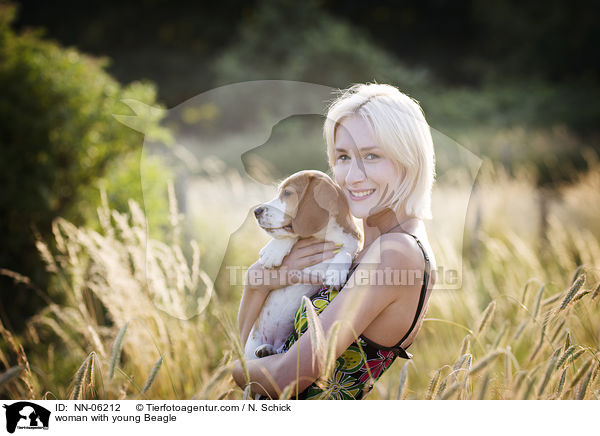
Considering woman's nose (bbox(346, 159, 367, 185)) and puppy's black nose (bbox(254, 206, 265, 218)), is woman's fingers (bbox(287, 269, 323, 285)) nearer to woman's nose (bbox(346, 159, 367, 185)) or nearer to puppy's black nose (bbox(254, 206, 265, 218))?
puppy's black nose (bbox(254, 206, 265, 218))

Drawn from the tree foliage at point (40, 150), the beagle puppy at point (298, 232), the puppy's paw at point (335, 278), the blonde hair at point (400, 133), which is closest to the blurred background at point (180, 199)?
the tree foliage at point (40, 150)

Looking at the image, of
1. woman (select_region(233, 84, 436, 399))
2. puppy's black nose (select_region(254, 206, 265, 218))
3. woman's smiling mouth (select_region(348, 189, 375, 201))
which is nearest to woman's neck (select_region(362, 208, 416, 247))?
woman (select_region(233, 84, 436, 399))

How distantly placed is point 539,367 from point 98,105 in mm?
3793

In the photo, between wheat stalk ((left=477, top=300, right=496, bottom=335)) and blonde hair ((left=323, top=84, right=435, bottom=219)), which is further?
wheat stalk ((left=477, top=300, right=496, bottom=335))

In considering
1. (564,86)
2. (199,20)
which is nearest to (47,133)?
(564,86)

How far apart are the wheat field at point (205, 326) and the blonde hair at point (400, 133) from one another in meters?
0.46

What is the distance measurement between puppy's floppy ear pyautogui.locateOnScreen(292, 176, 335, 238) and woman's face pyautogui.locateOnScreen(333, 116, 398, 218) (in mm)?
89

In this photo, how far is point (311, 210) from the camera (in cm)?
159

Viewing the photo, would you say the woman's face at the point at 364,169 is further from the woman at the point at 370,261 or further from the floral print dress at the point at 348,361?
the floral print dress at the point at 348,361

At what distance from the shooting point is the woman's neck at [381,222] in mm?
1620

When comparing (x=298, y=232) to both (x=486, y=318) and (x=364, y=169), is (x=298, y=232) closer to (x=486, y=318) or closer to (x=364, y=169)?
(x=364, y=169)
